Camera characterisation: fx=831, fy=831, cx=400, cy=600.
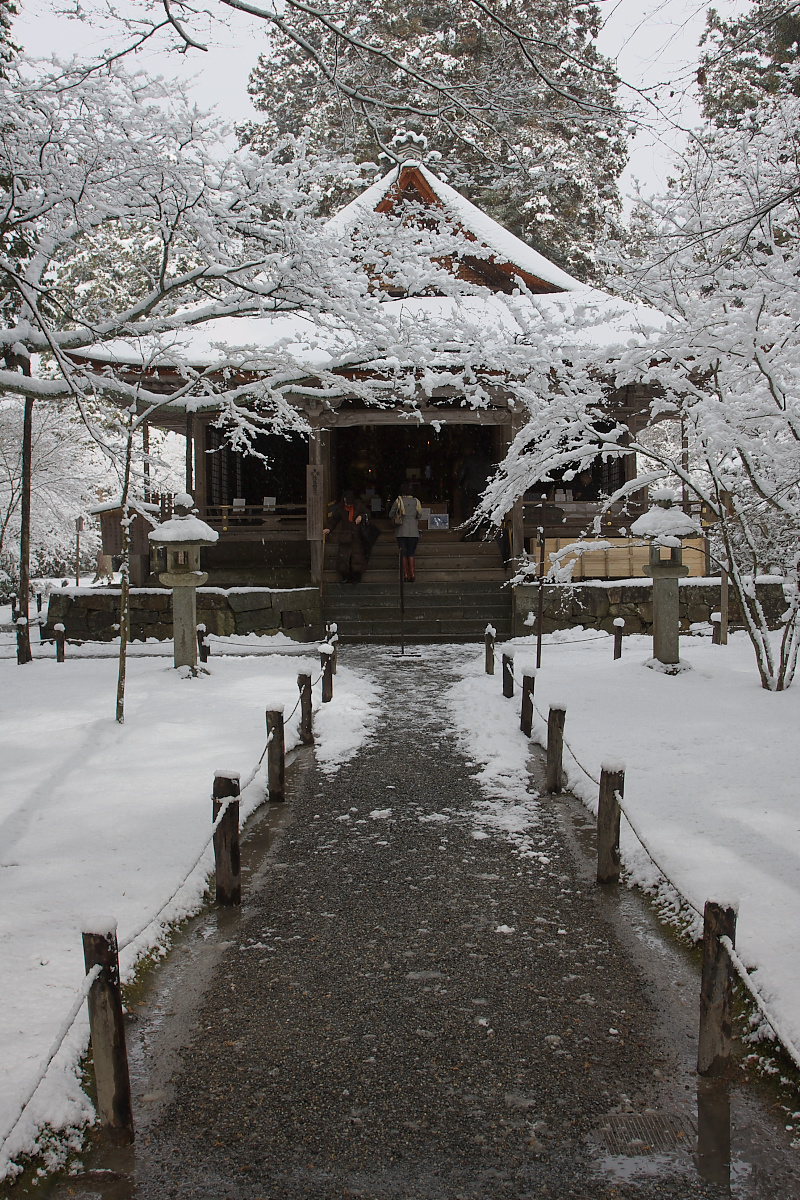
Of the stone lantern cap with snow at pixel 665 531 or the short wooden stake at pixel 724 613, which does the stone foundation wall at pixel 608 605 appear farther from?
the stone lantern cap with snow at pixel 665 531

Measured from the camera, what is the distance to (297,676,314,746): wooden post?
26.3 ft

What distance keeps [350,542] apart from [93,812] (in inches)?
440

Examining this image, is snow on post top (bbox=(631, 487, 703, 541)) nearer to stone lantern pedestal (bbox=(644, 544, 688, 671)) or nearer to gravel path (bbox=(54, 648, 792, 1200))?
stone lantern pedestal (bbox=(644, 544, 688, 671))

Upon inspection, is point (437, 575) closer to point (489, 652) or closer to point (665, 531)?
point (489, 652)

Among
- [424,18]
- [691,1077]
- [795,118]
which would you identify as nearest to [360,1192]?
[691,1077]

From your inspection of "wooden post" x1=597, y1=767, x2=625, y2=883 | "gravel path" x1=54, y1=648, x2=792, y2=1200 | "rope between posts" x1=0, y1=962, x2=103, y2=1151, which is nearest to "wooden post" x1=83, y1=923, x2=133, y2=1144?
"rope between posts" x1=0, y1=962, x2=103, y2=1151

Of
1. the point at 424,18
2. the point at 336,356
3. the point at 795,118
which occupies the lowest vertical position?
the point at 336,356

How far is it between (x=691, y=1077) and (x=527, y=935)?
1.21 m

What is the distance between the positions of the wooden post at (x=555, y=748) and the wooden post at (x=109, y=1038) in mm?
4204

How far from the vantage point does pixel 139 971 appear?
3.80m

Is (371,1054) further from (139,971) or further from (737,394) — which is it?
(737,394)

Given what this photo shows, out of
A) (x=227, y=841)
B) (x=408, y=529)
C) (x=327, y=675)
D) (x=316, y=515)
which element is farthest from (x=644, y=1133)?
(x=408, y=529)

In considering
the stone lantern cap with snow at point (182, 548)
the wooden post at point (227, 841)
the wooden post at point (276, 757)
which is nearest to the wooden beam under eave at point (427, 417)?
the stone lantern cap with snow at point (182, 548)

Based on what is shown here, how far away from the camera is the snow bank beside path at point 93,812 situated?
3.18 meters
